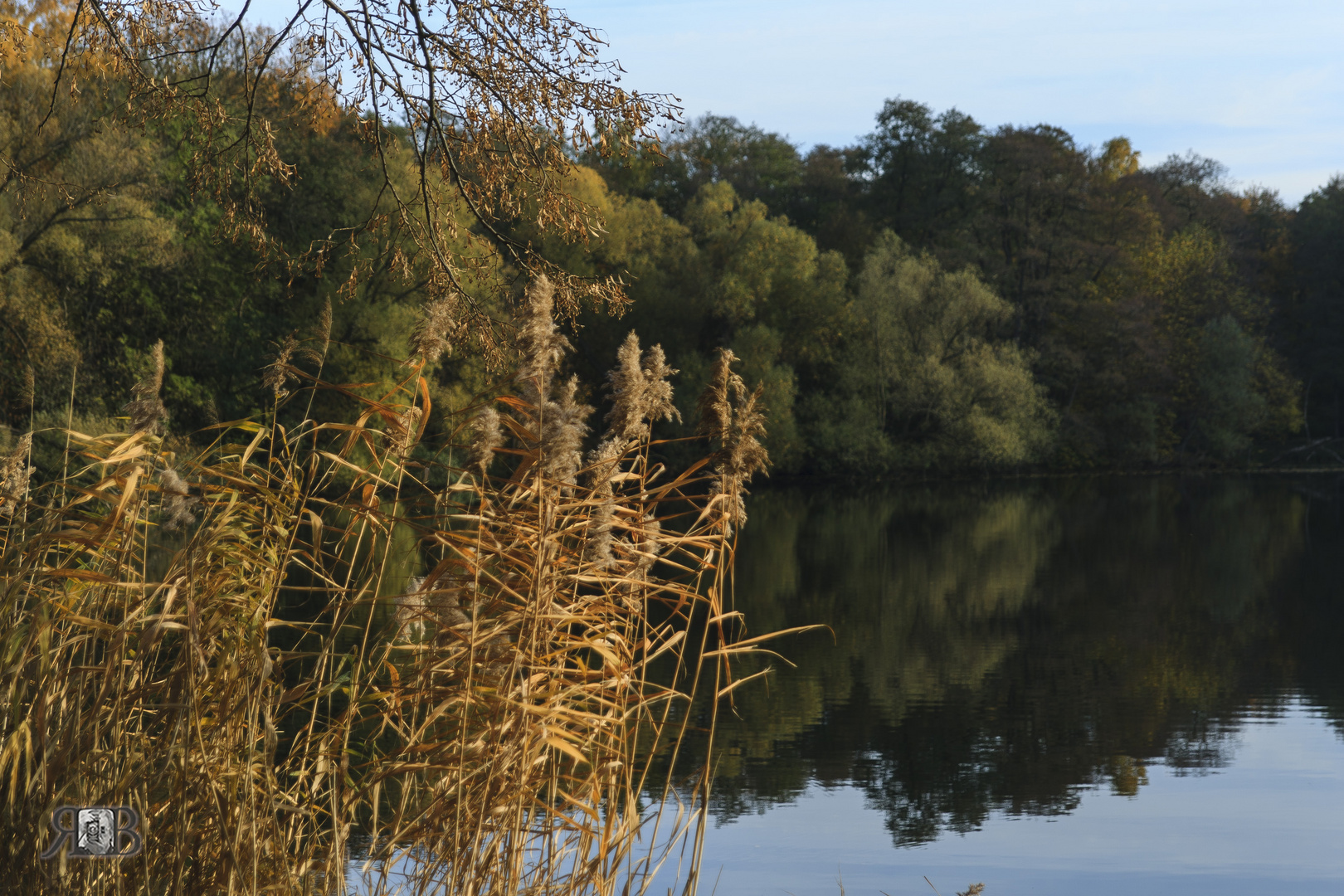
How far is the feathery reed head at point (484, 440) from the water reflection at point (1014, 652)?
2.79 metres

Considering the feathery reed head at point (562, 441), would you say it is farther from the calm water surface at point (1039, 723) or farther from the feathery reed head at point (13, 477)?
the calm water surface at point (1039, 723)

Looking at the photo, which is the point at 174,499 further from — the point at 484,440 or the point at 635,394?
the point at 635,394

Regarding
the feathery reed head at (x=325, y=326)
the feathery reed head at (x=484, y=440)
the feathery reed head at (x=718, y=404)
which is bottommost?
the feathery reed head at (x=484, y=440)

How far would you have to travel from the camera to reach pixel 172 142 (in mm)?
24500

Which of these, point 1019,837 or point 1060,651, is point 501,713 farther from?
point 1060,651

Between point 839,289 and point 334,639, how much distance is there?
33.6 metres

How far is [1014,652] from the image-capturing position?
587 inches

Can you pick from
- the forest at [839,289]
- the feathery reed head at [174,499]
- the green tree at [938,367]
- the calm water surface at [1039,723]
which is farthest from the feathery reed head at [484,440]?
the green tree at [938,367]

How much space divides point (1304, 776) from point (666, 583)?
9149 mm

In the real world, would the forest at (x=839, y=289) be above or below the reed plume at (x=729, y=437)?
above

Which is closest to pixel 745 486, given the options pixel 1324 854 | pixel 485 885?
pixel 485 885

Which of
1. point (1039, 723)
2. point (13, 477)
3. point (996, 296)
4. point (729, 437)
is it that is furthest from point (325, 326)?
point (996, 296)

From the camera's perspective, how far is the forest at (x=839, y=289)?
1980 cm

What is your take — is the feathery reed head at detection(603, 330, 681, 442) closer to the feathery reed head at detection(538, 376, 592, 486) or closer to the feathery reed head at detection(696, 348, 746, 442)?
the feathery reed head at detection(696, 348, 746, 442)
